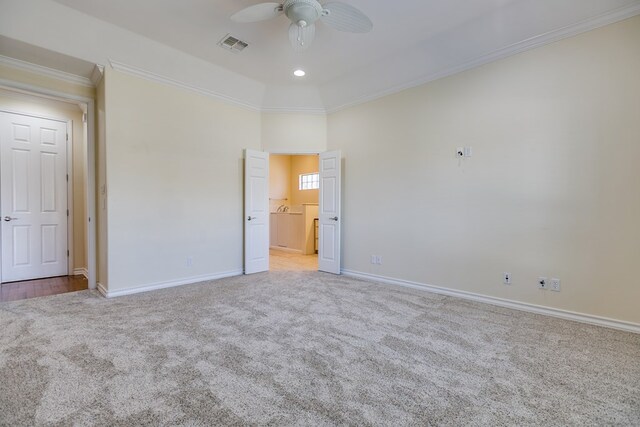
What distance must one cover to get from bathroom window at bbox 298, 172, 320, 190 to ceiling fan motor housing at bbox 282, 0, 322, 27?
583 cm

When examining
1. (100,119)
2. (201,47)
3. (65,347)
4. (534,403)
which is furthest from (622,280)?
(100,119)

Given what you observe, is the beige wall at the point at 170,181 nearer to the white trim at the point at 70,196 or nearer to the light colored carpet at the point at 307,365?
the light colored carpet at the point at 307,365

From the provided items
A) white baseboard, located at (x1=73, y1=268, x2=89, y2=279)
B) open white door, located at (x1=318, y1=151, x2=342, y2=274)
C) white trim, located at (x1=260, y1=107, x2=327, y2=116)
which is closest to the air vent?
white trim, located at (x1=260, y1=107, x2=327, y2=116)

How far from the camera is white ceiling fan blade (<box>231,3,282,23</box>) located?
2.53 m

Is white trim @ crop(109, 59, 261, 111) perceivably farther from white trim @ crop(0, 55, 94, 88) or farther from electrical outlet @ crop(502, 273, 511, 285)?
electrical outlet @ crop(502, 273, 511, 285)

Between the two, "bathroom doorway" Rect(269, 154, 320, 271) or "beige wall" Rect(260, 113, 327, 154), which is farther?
"bathroom doorway" Rect(269, 154, 320, 271)

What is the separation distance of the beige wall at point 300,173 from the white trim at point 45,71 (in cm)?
539

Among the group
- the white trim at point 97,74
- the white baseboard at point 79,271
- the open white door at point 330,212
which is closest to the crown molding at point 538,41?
the open white door at point 330,212

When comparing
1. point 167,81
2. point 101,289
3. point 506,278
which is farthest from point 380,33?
point 101,289

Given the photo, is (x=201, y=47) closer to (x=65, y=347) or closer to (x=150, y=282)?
(x=150, y=282)

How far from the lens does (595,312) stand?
2846 mm

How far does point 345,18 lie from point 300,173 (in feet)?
20.6

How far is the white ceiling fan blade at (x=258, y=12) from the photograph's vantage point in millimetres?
2533

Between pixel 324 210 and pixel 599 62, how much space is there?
12.6 ft
